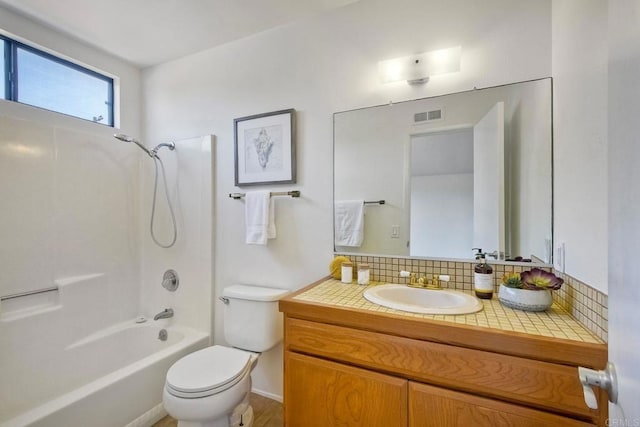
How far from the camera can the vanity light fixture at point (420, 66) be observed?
4.94 feet

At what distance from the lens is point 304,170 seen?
190 centimetres

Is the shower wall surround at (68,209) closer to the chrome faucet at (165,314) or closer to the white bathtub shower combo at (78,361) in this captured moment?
the white bathtub shower combo at (78,361)

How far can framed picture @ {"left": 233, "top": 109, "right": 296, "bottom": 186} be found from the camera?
6.28 ft

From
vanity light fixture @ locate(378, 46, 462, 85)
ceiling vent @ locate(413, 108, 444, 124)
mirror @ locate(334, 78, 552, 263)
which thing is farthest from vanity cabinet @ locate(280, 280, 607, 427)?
vanity light fixture @ locate(378, 46, 462, 85)

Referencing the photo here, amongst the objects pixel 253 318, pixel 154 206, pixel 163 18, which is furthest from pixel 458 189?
pixel 154 206

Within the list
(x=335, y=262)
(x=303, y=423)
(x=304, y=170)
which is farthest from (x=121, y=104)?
(x=303, y=423)

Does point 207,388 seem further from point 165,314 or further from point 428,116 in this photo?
point 428,116

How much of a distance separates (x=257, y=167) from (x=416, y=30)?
1.31 metres

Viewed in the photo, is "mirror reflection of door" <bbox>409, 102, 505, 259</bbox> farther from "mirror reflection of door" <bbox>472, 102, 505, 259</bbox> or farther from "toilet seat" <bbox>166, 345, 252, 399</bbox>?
"toilet seat" <bbox>166, 345, 252, 399</bbox>

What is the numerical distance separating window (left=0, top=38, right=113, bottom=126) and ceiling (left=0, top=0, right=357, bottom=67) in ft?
0.78

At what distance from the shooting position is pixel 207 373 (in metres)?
1.44

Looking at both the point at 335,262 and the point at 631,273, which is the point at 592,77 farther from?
the point at 335,262

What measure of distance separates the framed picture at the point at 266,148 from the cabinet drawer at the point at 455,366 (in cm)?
107

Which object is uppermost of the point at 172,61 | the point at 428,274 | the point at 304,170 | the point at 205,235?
the point at 172,61
